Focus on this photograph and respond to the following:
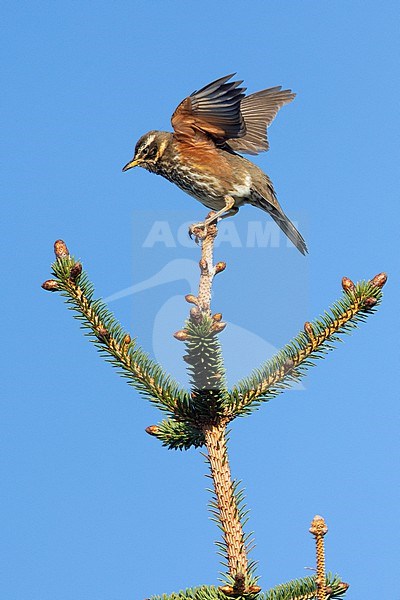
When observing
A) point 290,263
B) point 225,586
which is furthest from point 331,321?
point 225,586

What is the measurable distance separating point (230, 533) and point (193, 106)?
14.0ft

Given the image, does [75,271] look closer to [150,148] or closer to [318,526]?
[318,526]

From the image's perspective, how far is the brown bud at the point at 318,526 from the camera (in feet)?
10.3

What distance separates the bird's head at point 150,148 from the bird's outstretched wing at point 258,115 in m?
0.68

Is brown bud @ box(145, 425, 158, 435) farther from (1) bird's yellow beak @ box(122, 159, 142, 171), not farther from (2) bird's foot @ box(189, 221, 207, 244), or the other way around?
(1) bird's yellow beak @ box(122, 159, 142, 171)

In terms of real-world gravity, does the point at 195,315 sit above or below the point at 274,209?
below

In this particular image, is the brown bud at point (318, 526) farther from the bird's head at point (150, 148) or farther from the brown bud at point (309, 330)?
the bird's head at point (150, 148)

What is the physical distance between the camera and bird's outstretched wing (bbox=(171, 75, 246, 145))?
664 cm

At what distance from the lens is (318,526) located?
314 cm

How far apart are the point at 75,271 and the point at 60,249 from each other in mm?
126

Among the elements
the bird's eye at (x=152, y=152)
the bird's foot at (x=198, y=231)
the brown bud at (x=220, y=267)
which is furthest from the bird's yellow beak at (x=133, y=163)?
the brown bud at (x=220, y=267)

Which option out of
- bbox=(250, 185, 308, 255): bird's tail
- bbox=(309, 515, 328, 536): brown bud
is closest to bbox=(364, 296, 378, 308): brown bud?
bbox=(309, 515, 328, 536): brown bud

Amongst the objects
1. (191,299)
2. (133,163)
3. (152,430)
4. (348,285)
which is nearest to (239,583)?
(152,430)

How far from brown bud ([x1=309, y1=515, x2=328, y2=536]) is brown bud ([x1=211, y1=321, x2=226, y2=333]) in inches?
40.1
